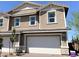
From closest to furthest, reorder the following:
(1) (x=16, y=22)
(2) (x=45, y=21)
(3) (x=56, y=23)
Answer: (3) (x=56, y=23), (2) (x=45, y=21), (1) (x=16, y=22)

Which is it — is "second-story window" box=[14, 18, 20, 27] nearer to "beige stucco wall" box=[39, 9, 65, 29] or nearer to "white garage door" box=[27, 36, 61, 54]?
"white garage door" box=[27, 36, 61, 54]

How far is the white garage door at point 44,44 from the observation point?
74.3 ft

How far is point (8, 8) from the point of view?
92.7ft

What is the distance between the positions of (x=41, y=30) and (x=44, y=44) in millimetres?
1826

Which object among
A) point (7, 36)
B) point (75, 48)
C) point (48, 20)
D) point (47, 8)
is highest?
point (47, 8)

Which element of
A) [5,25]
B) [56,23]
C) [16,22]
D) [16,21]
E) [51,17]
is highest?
[51,17]

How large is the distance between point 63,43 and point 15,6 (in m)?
9.75

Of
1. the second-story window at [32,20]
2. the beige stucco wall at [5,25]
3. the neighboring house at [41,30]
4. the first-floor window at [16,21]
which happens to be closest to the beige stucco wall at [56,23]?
the neighboring house at [41,30]

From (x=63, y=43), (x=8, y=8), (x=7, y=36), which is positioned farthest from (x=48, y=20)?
(x=8, y=8)

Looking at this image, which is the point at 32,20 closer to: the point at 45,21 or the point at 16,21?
the point at 45,21

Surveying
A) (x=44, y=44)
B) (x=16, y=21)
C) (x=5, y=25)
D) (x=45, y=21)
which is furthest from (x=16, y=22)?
(x=44, y=44)

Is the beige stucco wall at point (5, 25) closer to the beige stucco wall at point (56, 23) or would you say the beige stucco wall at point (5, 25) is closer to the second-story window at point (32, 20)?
the second-story window at point (32, 20)

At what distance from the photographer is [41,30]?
22938 millimetres

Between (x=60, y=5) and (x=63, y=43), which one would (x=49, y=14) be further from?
(x=63, y=43)
